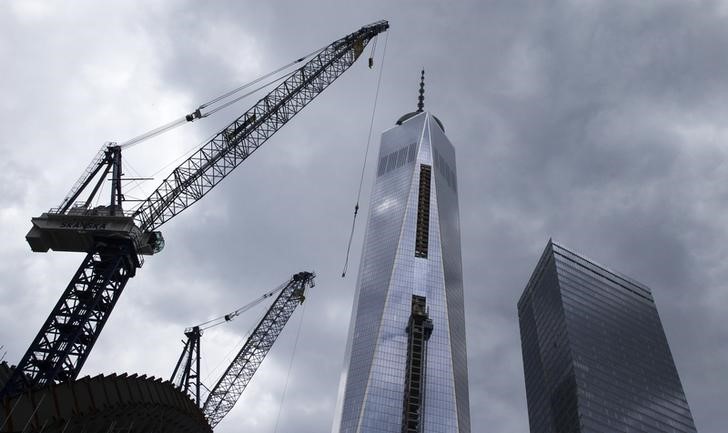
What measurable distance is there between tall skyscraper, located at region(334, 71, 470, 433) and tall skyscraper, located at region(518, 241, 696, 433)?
27.9m

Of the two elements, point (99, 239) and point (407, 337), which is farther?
point (407, 337)

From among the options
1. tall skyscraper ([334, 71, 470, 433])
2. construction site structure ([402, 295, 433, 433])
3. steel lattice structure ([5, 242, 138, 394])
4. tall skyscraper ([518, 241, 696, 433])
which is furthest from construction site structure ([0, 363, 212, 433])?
tall skyscraper ([518, 241, 696, 433])

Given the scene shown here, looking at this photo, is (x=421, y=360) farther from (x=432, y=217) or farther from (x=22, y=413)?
(x=22, y=413)

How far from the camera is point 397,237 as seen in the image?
192 metres

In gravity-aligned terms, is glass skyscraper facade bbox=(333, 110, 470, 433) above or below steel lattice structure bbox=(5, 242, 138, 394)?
above

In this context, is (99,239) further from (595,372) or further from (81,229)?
(595,372)

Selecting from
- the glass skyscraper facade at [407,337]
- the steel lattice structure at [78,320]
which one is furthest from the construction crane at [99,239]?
the glass skyscraper facade at [407,337]

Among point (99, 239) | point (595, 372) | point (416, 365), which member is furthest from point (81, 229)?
point (595, 372)

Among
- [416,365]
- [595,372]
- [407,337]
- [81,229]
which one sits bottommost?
[81,229]

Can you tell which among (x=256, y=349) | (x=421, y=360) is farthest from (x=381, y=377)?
(x=256, y=349)

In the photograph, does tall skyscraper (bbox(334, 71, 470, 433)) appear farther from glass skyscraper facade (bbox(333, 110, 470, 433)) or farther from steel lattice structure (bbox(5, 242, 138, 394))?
steel lattice structure (bbox(5, 242, 138, 394))

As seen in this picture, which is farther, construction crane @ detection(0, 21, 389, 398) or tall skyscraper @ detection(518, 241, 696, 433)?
tall skyscraper @ detection(518, 241, 696, 433)

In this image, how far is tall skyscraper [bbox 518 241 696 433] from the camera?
165500 mm

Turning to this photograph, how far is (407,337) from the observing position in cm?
17025
